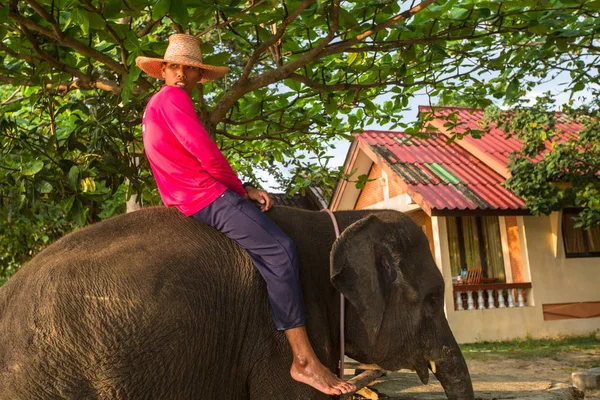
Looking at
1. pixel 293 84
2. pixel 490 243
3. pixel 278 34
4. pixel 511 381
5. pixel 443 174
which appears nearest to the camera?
pixel 278 34

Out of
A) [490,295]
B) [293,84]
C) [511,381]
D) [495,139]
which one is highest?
[495,139]

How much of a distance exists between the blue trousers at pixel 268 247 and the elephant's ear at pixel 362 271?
0.26m

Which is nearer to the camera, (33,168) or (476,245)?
(33,168)

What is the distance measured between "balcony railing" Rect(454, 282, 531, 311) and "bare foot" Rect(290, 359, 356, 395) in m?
10.7

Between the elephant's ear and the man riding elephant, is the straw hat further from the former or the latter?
the elephant's ear

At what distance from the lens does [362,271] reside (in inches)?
135

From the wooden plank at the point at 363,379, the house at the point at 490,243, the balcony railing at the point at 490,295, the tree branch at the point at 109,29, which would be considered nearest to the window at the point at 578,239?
the house at the point at 490,243

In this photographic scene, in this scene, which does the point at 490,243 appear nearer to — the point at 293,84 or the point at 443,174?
the point at 443,174

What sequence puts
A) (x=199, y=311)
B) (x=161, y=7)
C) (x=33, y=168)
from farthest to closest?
(x=33, y=168) < (x=161, y=7) < (x=199, y=311)

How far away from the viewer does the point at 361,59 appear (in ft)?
19.8

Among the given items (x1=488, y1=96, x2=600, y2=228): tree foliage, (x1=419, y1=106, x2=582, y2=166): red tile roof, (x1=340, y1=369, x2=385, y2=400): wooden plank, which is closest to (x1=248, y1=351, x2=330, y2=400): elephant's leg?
(x1=340, y1=369, x2=385, y2=400): wooden plank

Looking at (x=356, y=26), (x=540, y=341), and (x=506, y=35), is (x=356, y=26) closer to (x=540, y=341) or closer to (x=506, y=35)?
(x=506, y=35)

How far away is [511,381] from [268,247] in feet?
19.4

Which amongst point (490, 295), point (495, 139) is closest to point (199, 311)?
point (490, 295)
